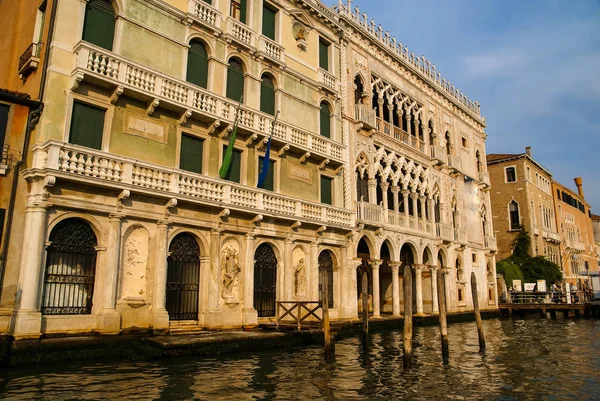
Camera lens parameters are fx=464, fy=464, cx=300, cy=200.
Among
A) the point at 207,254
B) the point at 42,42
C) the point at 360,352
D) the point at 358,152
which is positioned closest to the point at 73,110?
the point at 42,42

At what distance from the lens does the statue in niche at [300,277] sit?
60.7 ft

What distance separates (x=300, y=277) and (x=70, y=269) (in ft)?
29.2

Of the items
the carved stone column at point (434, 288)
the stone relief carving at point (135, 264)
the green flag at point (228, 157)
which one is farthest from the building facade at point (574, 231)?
the stone relief carving at point (135, 264)

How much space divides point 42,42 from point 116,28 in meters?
2.09

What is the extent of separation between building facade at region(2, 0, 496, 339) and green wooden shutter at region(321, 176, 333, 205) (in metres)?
0.08

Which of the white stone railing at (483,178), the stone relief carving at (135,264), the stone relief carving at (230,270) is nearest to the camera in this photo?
the stone relief carving at (135,264)

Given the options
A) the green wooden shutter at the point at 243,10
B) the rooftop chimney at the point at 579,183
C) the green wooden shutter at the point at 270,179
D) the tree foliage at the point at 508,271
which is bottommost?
the tree foliage at the point at 508,271

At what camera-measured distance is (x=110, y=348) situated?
475 inches

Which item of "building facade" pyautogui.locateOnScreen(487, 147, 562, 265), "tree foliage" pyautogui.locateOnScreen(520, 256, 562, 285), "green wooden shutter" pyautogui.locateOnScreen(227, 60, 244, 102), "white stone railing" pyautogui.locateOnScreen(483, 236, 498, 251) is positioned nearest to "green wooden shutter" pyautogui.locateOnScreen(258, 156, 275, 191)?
"green wooden shutter" pyautogui.locateOnScreen(227, 60, 244, 102)

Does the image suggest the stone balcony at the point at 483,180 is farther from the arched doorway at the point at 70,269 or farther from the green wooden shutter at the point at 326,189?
the arched doorway at the point at 70,269

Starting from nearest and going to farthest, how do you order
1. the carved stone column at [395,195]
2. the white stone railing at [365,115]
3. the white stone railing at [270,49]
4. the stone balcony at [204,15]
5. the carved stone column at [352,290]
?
the stone balcony at [204,15]
the white stone railing at [270,49]
the carved stone column at [352,290]
the white stone railing at [365,115]
the carved stone column at [395,195]

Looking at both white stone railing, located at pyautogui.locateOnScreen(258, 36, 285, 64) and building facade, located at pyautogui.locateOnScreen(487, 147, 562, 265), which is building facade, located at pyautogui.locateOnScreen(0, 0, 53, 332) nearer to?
white stone railing, located at pyautogui.locateOnScreen(258, 36, 285, 64)

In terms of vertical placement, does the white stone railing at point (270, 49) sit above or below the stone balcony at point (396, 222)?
above

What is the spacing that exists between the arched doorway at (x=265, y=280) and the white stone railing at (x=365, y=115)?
8.60 m
